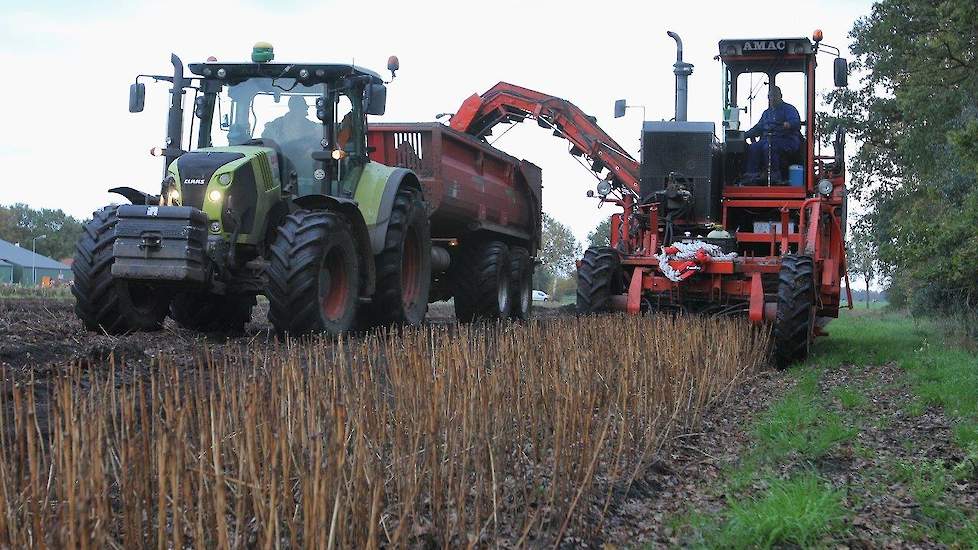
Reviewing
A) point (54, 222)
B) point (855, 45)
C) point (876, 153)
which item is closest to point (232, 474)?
point (876, 153)

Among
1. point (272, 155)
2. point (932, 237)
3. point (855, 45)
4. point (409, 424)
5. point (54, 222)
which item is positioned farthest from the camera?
point (54, 222)

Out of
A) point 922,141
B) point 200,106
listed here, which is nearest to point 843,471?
point 200,106

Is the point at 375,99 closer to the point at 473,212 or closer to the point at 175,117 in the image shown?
the point at 175,117

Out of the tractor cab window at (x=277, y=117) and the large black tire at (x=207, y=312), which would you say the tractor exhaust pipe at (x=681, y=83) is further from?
the large black tire at (x=207, y=312)

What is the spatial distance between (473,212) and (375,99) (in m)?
3.42

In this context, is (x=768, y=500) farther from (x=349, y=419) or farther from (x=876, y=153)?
(x=876, y=153)

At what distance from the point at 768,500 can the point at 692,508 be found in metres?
0.34

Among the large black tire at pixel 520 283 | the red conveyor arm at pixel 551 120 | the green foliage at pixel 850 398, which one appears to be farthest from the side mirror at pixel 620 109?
the green foliage at pixel 850 398

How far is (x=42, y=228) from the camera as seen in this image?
89.2m

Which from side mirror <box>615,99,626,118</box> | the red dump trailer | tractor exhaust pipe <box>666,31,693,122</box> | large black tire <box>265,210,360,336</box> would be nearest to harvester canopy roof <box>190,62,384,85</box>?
the red dump trailer

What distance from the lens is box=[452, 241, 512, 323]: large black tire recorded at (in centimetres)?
1403

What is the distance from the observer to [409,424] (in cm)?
494

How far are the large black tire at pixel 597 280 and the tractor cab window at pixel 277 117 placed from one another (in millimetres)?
3167

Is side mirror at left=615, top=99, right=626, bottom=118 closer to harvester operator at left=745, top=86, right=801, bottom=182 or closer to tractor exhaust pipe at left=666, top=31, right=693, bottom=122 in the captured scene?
harvester operator at left=745, top=86, right=801, bottom=182
